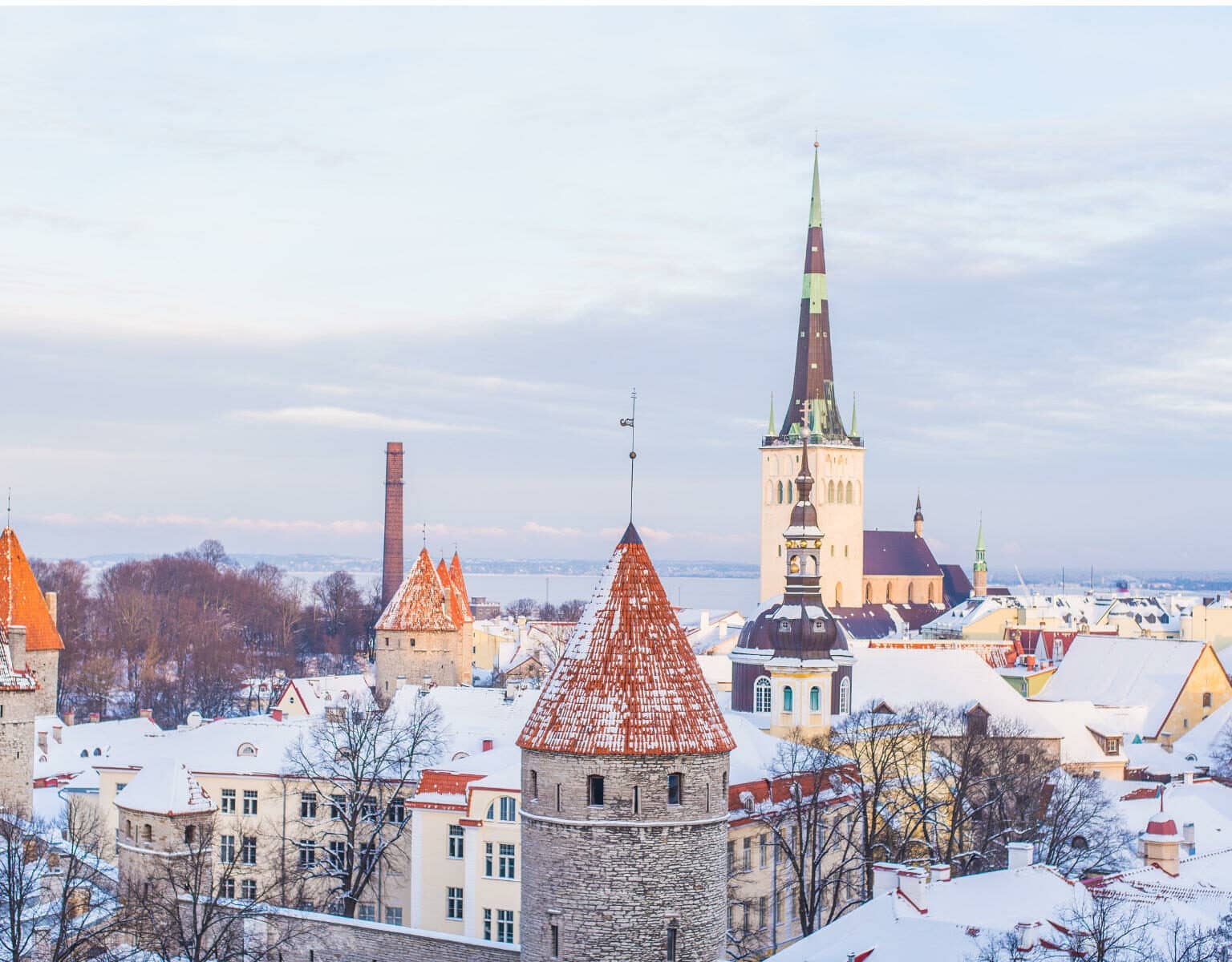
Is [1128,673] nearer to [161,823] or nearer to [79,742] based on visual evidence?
[79,742]

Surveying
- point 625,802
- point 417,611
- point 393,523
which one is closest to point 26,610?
point 417,611

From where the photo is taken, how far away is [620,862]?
23.6 metres

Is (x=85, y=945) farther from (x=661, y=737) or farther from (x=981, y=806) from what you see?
(x=981, y=806)

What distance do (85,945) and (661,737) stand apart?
11765 millimetres

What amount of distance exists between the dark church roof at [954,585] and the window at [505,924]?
10163cm

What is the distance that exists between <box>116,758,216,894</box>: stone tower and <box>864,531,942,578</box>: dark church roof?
96399 mm

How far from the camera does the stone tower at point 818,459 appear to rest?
362 ft

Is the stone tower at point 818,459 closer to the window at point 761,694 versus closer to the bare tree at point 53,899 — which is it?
the window at point 761,694

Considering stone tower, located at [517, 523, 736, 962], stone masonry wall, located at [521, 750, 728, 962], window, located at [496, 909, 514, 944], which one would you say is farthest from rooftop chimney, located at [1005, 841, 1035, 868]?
window, located at [496, 909, 514, 944]

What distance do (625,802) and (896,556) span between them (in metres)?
106

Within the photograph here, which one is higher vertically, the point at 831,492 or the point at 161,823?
the point at 831,492

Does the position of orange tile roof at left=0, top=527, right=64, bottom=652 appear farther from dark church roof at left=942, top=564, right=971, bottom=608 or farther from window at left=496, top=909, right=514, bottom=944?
A: dark church roof at left=942, top=564, right=971, bottom=608

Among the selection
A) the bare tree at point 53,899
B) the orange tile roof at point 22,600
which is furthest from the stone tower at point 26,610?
the bare tree at point 53,899

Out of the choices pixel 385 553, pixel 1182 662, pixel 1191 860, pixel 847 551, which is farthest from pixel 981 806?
pixel 847 551
